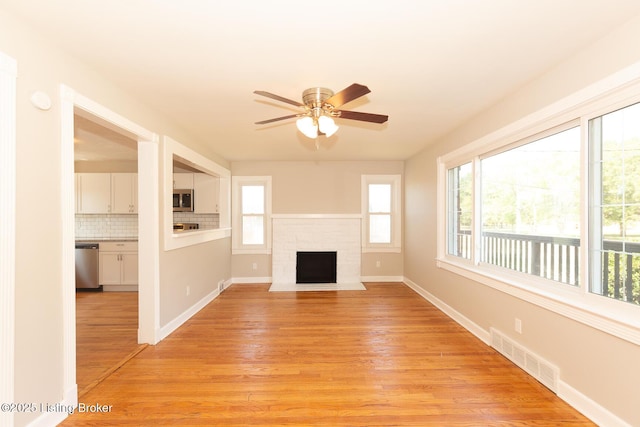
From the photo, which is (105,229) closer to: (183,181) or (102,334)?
(183,181)

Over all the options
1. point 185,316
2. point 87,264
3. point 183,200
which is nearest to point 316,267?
point 185,316

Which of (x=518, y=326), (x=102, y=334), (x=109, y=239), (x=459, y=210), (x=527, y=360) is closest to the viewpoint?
(x=527, y=360)

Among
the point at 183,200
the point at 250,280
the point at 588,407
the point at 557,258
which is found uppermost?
the point at 183,200

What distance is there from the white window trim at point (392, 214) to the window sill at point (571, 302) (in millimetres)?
2866

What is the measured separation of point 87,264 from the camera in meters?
5.31

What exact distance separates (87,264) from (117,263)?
0.49 m

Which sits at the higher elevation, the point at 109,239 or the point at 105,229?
the point at 105,229

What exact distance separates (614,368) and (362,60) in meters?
2.55

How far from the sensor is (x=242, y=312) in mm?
4262

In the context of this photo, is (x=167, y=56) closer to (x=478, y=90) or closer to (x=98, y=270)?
(x=478, y=90)

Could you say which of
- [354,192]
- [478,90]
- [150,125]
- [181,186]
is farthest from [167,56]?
[354,192]

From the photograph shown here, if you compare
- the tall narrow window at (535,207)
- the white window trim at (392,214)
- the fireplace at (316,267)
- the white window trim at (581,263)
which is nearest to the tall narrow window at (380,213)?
the white window trim at (392,214)

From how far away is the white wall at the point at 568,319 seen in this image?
178 cm

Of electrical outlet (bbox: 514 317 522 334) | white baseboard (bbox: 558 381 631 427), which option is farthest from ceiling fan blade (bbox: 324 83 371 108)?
white baseboard (bbox: 558 381 631 427)
